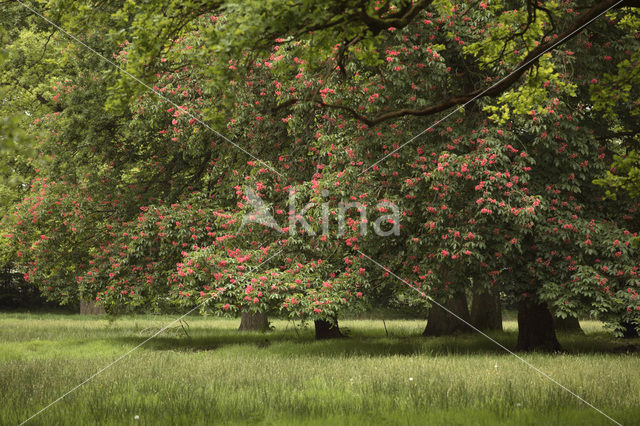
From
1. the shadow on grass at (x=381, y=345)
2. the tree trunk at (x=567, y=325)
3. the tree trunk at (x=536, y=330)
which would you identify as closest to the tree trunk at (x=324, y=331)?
the shadow on grass at (x=381, y=345)

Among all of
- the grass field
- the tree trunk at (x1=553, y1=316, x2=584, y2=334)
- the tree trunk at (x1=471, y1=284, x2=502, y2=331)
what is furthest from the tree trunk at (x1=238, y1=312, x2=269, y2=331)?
the tree trunk at (x1=553, y1=316, x2=584, y2=334)

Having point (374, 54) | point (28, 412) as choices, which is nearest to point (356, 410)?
point (28, 412)

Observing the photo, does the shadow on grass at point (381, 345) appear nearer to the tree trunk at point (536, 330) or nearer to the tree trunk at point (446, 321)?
the tree trunk at point (536, 330)

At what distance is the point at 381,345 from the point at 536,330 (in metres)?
4.67

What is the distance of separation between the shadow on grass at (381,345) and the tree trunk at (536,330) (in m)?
0.62

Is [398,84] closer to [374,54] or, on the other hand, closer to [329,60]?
[329,60]

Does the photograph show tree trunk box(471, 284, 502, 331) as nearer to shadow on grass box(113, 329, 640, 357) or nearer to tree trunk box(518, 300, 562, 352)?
shadow on grass box(113, 329, 640, 357)

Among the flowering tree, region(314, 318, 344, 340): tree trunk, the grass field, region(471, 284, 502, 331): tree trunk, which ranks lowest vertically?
the grass field

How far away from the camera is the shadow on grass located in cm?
1653

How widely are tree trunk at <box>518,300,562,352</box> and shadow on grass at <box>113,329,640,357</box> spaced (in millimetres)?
615

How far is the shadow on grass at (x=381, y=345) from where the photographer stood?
1653 centimetres

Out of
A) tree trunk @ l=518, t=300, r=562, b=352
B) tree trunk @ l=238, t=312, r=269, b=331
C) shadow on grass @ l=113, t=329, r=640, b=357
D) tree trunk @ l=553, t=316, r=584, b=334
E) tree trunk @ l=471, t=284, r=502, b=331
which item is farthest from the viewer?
tree trunk @ l=238, t=312, r=269, b=331

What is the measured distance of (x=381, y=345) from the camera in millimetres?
18672

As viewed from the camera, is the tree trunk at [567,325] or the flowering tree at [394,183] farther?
the tree trunk at [567,325]
